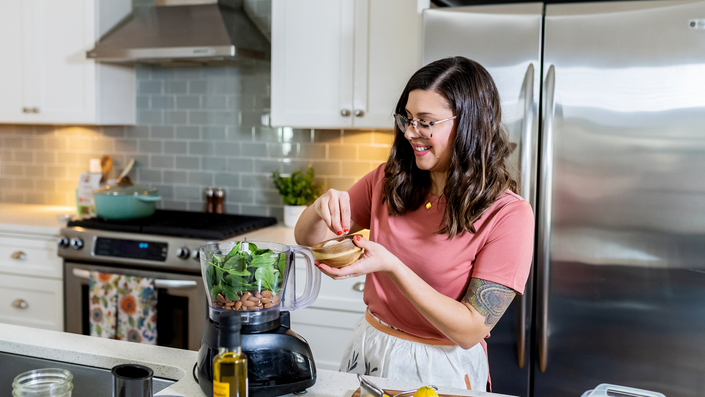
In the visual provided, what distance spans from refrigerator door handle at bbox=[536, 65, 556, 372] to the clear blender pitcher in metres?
1.20

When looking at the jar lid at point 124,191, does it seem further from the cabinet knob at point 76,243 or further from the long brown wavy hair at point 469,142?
the long brown wavy hair at point 469,142

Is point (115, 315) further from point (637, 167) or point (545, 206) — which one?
point (637, 167)

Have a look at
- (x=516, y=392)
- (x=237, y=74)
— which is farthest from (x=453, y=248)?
(x=237, y=74)

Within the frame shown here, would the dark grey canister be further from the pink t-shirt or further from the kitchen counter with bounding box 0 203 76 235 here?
the kitchen counter with bounding box 0 203 76 235

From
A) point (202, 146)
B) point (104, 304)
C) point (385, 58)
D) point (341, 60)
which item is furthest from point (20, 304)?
point (385, 58)

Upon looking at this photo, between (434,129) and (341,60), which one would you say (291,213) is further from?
(434,129)

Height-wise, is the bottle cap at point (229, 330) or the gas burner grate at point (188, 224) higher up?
the bottle cap at point (229, 330)

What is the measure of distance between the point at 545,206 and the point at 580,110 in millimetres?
351

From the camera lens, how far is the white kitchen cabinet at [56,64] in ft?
10.4

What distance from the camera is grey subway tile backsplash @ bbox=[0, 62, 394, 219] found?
10.6 ft

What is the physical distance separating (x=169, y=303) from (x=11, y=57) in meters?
1.70

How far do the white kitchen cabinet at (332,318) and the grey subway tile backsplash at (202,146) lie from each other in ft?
2.41

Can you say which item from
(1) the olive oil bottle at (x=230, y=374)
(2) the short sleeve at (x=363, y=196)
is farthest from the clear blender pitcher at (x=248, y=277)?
(2) the short sleeve at (x=363, y=196)

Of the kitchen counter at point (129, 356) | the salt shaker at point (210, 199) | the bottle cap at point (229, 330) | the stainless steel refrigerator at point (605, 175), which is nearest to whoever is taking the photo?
the bottle cap at point (229, 330)
